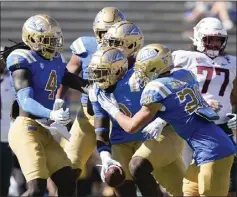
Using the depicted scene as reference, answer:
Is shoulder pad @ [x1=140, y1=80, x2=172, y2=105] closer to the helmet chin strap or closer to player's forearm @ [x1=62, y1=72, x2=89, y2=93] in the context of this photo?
player's forearm @ [x1=62, y1=72, x2=89, y2=93]

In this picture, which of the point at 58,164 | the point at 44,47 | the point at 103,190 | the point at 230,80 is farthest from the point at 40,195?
the point at 103,190

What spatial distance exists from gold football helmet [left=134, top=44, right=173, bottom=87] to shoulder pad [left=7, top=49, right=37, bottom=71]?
0.76 metres

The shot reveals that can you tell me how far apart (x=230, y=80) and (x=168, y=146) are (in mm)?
1079

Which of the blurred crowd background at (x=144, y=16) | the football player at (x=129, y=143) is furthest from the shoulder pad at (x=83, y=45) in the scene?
the blurred crowd background at (x=144, y=16)

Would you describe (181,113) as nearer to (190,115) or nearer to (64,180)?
A: (190,115)

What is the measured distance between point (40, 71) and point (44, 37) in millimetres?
252

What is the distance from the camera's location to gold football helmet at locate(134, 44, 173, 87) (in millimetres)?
6004

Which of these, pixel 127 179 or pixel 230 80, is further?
pixel 230 80

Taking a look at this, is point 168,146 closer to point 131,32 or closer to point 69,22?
point 131,32

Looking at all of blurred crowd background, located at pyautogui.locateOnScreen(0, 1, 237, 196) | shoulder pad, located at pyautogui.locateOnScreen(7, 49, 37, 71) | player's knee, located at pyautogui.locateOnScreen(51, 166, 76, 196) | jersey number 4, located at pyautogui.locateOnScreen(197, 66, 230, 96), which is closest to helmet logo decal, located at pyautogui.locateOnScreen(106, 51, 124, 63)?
shoulder pad, located at pyautogui.locateOnScreen(7, 49, 37, 71)

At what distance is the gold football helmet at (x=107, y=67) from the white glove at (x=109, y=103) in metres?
0.07

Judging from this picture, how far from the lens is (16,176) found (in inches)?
345

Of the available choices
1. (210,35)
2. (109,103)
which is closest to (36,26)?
(109,103)

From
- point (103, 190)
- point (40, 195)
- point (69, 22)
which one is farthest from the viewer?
point (69, 22)
